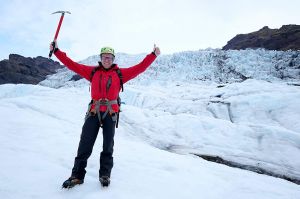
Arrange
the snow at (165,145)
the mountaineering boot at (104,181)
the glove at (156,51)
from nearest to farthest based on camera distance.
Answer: the mountaineering boot at (104,181)
the snow at (165,145)
the glove at (156,51)

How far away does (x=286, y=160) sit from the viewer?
34.0 ft

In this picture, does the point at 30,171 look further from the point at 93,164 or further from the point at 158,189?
the point at 158,189

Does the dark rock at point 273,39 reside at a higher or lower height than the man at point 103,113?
higher

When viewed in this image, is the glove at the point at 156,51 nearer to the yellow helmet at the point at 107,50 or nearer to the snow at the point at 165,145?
the yellow helmet at the point at 107,50

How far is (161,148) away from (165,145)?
0.29m

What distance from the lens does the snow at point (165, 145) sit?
5.03 m

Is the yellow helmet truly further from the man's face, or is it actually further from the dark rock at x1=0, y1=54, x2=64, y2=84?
the dark rock at x1=0, y1=54, x2=64, y2=84

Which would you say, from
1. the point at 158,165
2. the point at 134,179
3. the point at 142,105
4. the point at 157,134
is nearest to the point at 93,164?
the point at 134,179

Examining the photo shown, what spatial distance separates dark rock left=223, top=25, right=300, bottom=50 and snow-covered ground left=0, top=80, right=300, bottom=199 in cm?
3970

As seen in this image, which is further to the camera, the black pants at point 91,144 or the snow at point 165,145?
the snow at point 165,145

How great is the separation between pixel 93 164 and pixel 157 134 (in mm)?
6737

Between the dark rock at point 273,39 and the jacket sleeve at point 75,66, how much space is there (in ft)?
175

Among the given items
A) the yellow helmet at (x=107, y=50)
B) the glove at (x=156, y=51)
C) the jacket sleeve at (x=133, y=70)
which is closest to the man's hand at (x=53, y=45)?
the yellow helmet at (x=107, y=50)

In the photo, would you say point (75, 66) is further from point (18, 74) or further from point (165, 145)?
point (18, 74)
